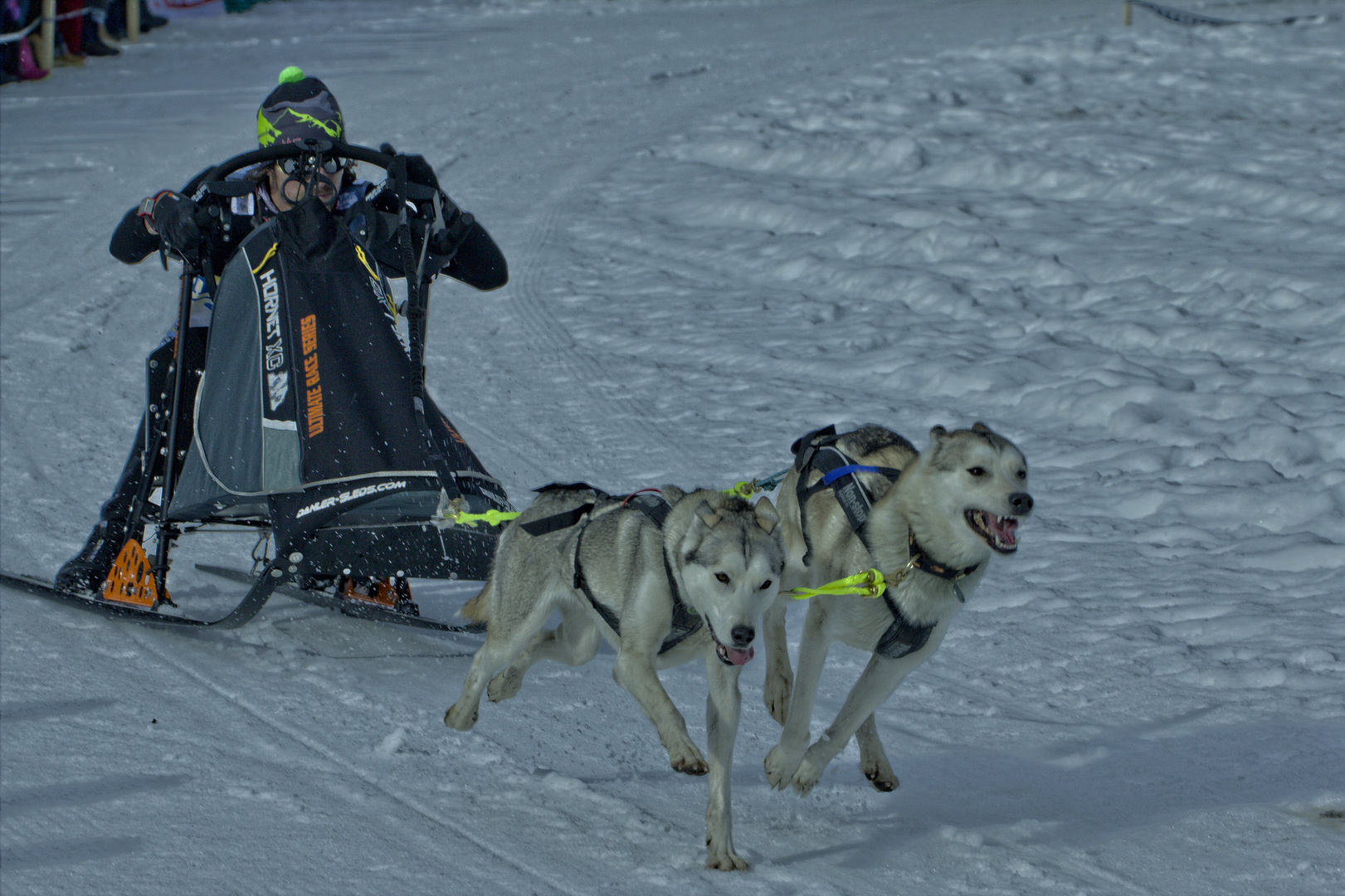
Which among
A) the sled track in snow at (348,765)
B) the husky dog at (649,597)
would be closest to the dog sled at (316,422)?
the sled track in snow at (348,765)

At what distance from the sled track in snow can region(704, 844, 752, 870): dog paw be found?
1.06 ft

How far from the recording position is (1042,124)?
41.0 ft

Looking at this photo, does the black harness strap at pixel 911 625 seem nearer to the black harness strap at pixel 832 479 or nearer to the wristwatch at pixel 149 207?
the black harness strap at pixel 832 479

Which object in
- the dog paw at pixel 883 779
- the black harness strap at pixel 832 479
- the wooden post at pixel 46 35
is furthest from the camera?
the wooden post at pixel 46 35

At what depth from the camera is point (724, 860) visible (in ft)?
10.4

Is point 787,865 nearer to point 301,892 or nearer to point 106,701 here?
point 301,892

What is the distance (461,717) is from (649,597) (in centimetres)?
85

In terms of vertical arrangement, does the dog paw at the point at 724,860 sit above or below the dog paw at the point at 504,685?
below

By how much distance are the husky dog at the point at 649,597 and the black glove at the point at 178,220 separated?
1.47 m

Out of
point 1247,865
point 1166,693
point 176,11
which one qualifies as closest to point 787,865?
point 1247,865

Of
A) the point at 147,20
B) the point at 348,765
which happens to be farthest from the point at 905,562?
the point at 147,20

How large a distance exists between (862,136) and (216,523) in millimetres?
9164

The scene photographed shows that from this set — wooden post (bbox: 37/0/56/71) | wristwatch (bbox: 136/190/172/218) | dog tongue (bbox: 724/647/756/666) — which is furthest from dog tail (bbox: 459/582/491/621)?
wooden post (bbox: 37/0/56/71)

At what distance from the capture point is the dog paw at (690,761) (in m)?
3.15
